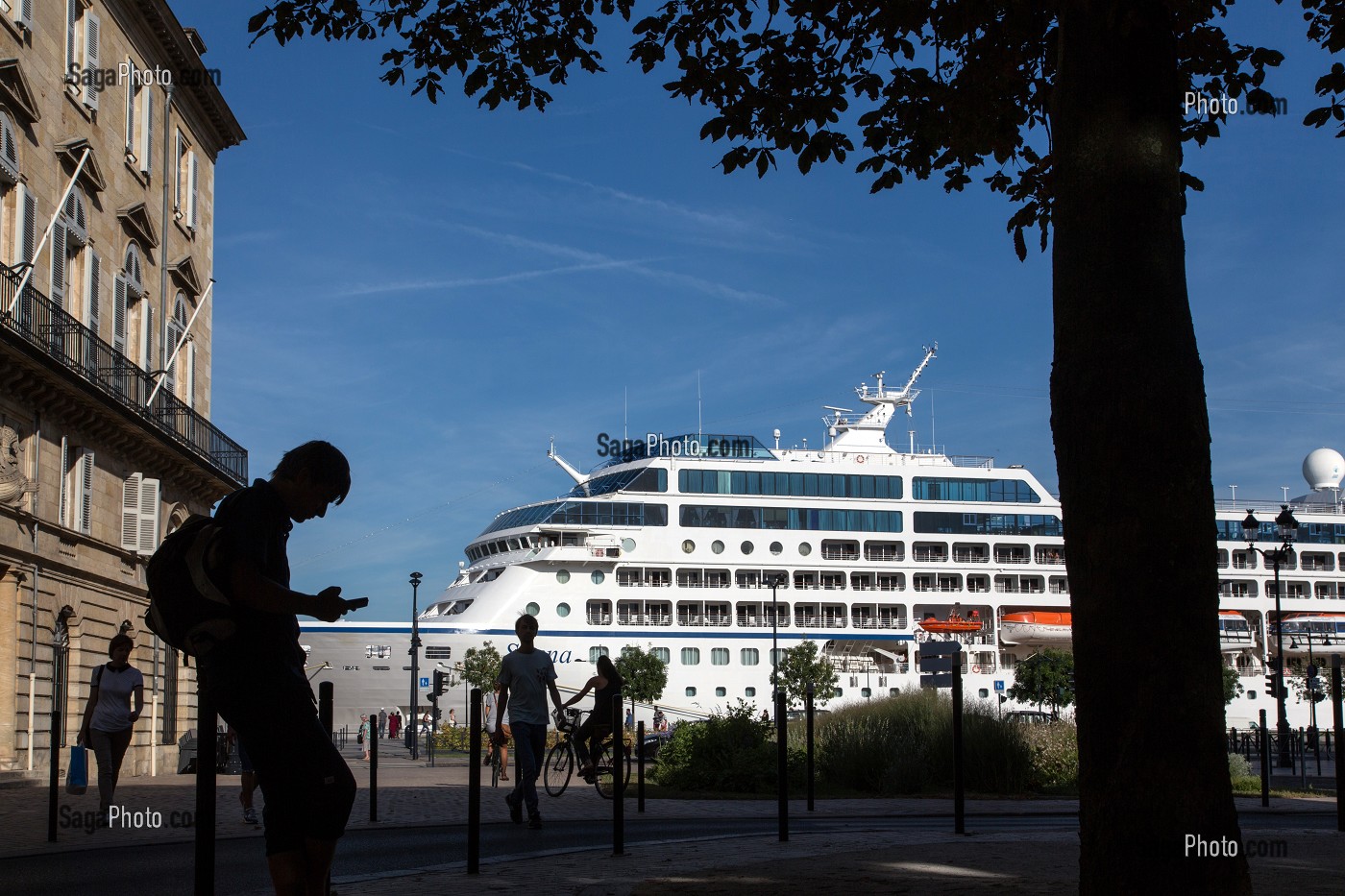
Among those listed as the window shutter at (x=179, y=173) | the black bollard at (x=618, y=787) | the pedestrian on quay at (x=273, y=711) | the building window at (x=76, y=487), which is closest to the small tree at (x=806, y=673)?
the window shutter at (x=179, y=173)

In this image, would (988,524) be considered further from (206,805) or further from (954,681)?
(206,805)

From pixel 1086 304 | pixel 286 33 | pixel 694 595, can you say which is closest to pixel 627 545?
pixel 694 595

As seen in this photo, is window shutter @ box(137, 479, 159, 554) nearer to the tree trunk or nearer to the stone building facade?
the stone building facade

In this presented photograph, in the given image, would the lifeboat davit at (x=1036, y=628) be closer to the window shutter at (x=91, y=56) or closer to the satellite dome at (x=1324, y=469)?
the satellite dome at (x=1324, y=469)

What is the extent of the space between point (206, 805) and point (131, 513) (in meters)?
20.8

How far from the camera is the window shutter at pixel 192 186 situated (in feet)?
93.2

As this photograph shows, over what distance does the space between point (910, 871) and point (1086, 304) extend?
3237 millimetres

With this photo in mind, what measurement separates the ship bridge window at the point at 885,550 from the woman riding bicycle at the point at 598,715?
4883 cm

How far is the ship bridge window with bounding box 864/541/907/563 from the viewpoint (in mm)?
62656

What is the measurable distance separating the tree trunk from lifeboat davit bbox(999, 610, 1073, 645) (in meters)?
57.9

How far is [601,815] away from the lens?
12.7 meters

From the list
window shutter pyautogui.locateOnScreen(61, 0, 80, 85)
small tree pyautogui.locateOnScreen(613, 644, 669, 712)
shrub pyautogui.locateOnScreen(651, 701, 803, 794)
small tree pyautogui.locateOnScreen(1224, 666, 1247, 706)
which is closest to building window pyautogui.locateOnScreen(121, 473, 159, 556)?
window shutter pyautogui.locateOnScreen(61, 0, 80, 85)

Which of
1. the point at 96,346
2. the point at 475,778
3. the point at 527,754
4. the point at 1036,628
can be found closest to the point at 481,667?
the point at 1036,628

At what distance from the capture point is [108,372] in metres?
22.0
